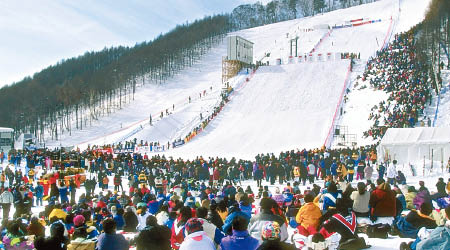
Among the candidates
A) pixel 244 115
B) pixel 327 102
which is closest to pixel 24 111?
pixel 244 115

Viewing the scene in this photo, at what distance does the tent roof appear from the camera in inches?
802

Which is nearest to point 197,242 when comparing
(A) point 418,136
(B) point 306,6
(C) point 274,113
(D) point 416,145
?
(D) point 416,145

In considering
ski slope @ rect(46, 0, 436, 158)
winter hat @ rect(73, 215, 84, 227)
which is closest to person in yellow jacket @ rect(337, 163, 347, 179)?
ski slope @ rect(46, 0, 436, 158)

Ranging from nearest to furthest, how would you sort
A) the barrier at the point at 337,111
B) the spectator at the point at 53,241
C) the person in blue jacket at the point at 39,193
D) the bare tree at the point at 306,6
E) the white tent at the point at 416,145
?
the spectator at the point at 53,241
the person in blue jacket at the point at 39,193
the white tent at the point at 416,145
the barrier at the point at 337,111
the bare tree at the point at 306,6

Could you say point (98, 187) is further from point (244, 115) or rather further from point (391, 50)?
point (391, 50)

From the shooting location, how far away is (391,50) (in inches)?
1682

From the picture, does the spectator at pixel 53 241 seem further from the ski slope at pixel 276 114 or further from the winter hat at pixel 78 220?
the ski slope at pixel 276 114

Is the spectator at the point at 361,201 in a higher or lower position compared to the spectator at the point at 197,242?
lower

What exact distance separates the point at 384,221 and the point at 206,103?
39085mm

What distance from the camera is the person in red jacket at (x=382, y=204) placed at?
335 inches

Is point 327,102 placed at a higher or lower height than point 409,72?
lower

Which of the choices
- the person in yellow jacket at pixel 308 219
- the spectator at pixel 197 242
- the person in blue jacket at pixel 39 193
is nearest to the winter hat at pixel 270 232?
the spectator at pixel 197 242

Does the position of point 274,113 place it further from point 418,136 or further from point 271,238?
point 271,238

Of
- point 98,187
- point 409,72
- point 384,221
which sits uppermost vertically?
point 409,72
